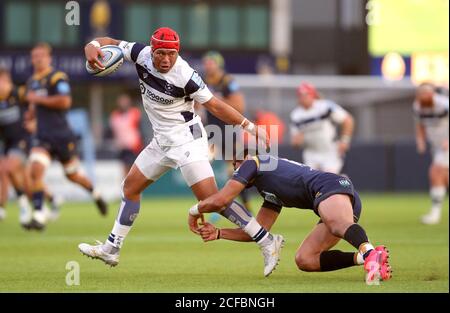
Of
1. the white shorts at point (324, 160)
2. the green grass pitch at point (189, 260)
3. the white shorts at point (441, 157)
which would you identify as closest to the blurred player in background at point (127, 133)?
the green grass pitch at point (189, 260)

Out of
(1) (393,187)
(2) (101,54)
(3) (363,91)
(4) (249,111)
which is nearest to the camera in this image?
(2) (101,54)

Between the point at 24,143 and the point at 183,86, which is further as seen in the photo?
the point at 24,143

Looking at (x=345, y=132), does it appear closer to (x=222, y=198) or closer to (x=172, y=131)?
(x=172, y=131)

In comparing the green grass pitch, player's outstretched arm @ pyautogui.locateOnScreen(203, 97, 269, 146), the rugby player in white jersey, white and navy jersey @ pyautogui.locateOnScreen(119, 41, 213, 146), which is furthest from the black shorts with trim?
player's outstretched arm @ pyautogui.locateOnScreen(203, 97, 269, 146)

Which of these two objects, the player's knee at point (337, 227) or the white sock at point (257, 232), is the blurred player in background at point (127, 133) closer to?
the white sock at point (257, 232)

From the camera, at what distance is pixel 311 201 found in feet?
31.3

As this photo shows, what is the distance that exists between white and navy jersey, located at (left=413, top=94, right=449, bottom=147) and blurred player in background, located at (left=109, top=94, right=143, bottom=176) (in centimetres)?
898

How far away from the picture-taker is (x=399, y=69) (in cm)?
2950

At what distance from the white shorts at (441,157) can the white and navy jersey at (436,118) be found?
0.13m

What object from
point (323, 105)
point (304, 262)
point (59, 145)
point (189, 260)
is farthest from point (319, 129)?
point (304, 262)

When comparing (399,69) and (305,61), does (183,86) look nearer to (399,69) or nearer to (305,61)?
(399,69)

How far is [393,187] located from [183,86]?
18.6 metres
